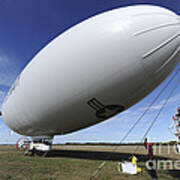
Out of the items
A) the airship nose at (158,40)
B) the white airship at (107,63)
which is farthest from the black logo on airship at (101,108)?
the airship nose at (158,40)

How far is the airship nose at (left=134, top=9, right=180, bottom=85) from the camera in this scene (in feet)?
19.3

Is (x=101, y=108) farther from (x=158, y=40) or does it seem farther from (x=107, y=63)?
(x=158, y=40)

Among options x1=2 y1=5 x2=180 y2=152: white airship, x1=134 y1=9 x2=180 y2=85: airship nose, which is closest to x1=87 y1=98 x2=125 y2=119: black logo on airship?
x1=2 y1=5 x2=180 y2=152: white airship

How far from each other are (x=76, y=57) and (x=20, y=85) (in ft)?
14.9

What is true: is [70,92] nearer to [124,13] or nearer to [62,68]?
[62,68]

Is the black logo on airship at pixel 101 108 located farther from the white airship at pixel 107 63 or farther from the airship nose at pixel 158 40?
the airship nose at pixel 158 40

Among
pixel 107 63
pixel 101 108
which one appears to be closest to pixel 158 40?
pixel 107 63

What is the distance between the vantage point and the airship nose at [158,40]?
5.89m

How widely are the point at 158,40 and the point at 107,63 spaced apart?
1948 millimetres

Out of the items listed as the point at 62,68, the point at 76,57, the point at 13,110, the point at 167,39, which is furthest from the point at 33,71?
the point at 167,39

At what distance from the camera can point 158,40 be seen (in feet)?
19.3

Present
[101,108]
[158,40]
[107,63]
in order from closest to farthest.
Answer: [158,40] < [107,63] < [101,108]

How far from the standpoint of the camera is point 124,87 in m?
6.60

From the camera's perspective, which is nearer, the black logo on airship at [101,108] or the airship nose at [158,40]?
the airship nose at [158,40]
